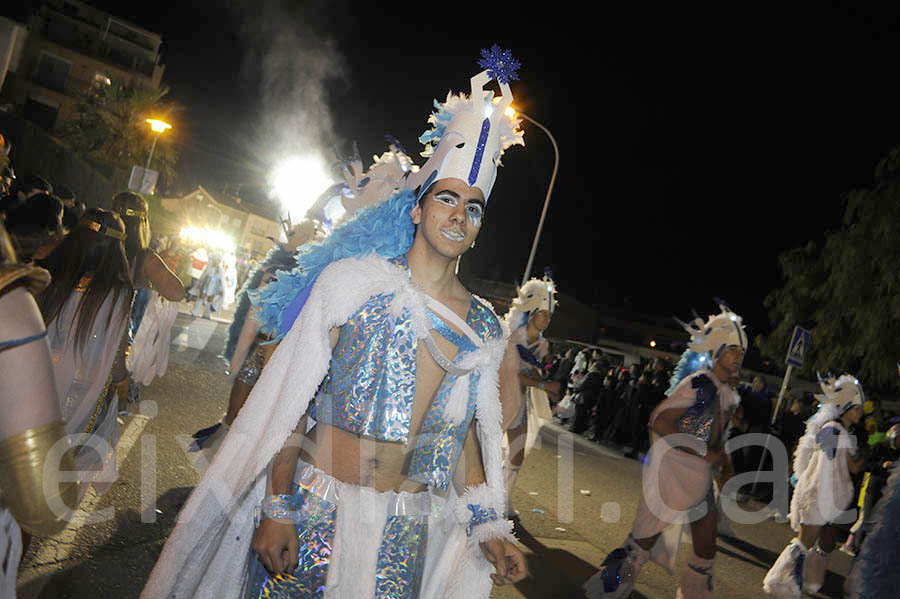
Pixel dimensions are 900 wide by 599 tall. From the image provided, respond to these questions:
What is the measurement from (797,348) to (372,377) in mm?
11458

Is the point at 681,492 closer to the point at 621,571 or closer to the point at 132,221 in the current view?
the point at 621,571

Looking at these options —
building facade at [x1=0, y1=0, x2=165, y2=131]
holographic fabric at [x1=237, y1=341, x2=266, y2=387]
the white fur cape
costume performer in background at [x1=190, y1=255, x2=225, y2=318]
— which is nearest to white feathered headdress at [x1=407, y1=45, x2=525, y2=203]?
the white fur cape

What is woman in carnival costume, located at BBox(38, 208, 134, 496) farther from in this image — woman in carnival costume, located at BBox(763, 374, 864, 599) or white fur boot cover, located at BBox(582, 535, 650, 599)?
woman in carnival costume, located at BBox(763, 374, 864, 599)

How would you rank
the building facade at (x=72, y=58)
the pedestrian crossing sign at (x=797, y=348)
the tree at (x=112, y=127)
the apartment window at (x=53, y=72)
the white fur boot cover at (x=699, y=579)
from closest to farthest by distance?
the white fur boot cover at (x=699, y=579) < the pedestrian crossing sign at (x=797, y=348) < the tree at (x=112, y=127) < the building facade at (x=72, y=58) < the apartment window at (x=53, y=72)

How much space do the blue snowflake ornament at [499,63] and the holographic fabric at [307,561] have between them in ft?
5.97

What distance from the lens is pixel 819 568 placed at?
20.7 feet

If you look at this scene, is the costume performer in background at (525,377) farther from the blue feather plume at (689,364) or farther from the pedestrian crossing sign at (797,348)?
the pedestrian crossing sign at (797,348)

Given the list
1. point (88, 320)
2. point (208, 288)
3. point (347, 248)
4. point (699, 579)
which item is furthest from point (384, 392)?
point (208, 288)

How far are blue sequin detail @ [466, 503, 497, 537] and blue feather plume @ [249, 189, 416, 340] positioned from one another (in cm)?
99

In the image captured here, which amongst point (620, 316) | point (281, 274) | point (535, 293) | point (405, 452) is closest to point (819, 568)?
point (535, 293)

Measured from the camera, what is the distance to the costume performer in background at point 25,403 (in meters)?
1.19

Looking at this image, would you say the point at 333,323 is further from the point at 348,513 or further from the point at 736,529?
the point at 736,529

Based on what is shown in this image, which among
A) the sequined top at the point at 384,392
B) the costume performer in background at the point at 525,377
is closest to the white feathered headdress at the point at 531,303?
the costume performer in background at the point at 525,377

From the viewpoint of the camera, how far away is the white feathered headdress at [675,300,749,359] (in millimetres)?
5582
